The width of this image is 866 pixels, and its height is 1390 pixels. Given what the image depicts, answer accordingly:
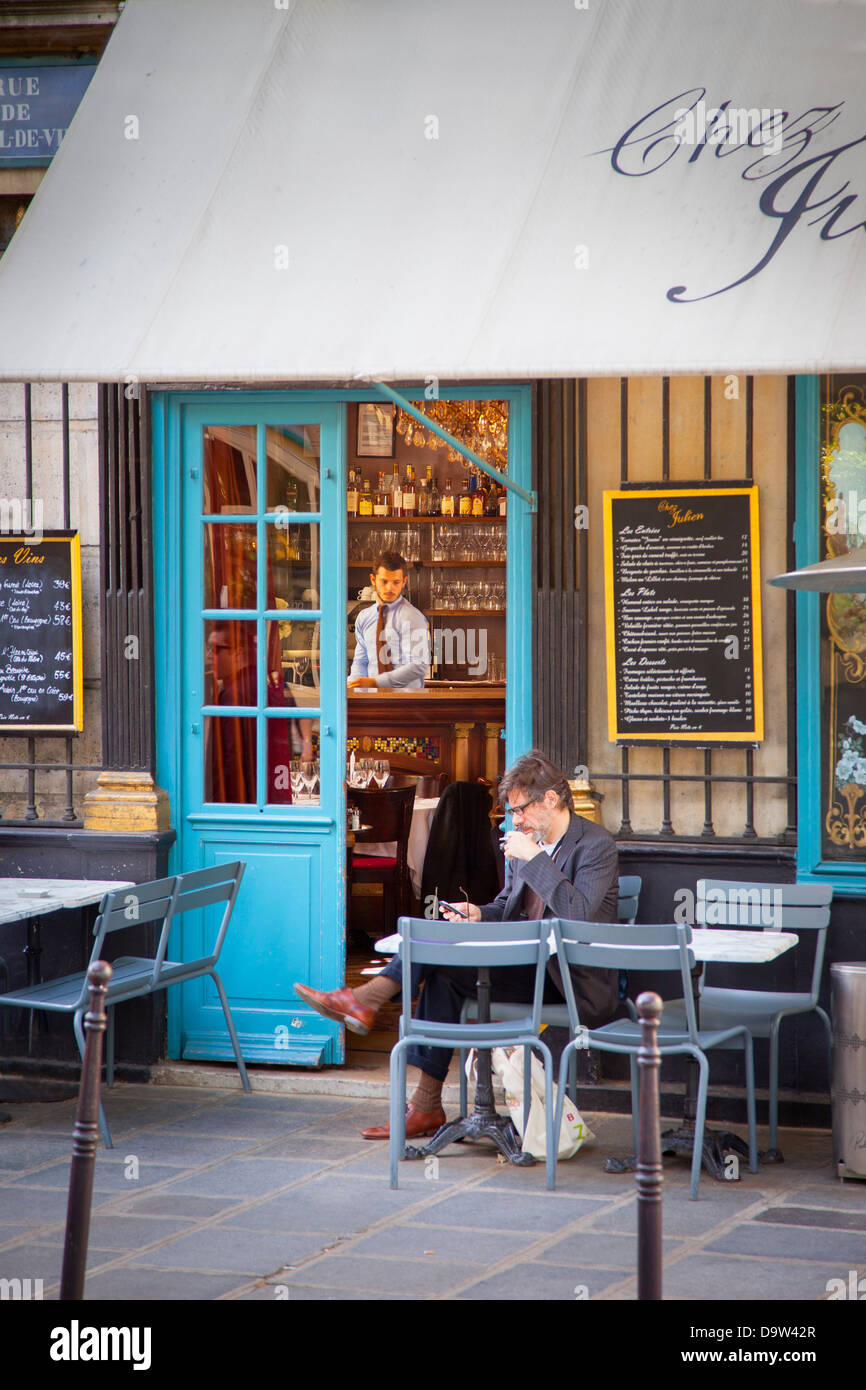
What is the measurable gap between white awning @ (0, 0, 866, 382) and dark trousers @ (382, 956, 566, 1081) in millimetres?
2257

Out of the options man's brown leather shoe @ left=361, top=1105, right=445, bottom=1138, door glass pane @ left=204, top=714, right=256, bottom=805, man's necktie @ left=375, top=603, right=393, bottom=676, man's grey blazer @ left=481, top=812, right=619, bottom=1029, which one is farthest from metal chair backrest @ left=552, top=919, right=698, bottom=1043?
man's necktie @ left=375, top=603, right=393, bottom=676

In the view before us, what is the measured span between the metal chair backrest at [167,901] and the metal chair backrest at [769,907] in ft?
6.39

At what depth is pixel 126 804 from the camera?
6.88 metres

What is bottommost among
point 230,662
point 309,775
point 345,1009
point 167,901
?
point 345,1009

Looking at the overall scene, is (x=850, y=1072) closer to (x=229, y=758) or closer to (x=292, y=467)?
(x=229, y=758)

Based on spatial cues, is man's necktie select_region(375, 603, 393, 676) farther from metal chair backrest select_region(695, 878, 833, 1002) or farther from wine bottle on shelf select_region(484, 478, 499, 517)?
metal chair backrest select_region(695, 878, 833, 1002)

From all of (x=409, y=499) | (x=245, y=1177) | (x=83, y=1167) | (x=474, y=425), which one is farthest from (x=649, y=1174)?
(x=409, y=499)

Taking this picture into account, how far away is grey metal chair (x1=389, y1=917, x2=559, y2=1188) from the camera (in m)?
5.29

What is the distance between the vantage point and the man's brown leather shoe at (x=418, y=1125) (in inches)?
236

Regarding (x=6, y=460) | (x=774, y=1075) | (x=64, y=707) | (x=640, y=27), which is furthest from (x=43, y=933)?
(x=640, y=27)

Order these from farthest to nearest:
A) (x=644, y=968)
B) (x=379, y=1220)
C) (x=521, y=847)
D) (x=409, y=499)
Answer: (x=409, y=499) → (x=521, y=847) → (x=644, y=968) → (x=379, y=1220)

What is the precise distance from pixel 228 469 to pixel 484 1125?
3113 millimetres

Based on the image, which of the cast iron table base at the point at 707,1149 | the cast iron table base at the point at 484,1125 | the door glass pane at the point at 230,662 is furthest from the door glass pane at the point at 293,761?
the cast iron table base at the point at 707,1149
